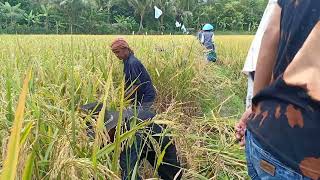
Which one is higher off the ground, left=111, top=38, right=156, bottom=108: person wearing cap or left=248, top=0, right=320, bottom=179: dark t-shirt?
left=248, top=0, right=320, bottom=179: dark t-shirt

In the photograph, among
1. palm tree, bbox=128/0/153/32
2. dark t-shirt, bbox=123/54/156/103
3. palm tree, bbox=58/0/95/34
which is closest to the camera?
A: dark t-shirt, bbox=123/54/156/103

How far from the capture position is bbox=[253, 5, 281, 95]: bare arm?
121 cm

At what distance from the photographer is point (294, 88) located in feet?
3.34

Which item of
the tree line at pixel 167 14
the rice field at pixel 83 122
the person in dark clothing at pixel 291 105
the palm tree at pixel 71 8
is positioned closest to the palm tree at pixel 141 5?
the tree line at pixel 167 14

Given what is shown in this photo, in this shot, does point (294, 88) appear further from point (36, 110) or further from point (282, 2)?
point (36, 110)

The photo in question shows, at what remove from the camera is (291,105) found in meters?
1.02

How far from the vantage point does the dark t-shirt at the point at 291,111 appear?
97 centimetres

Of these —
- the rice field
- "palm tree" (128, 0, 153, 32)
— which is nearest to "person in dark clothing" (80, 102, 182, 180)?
the rice field

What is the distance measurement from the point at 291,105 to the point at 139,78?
122 inches

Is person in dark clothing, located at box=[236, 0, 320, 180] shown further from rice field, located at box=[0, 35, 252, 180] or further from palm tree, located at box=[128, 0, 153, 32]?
palm tree, located at box=[128, 0, 153, 32]

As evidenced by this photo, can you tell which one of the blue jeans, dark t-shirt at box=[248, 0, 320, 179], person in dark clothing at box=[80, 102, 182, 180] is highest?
dark t-shirt at box=[248, 0, 320, 179]

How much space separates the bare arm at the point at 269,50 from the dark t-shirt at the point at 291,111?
1.7 inches

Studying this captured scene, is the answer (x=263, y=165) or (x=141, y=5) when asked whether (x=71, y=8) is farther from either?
(x=141, y=5)

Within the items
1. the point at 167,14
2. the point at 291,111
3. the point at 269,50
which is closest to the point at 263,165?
the point at 291,111
